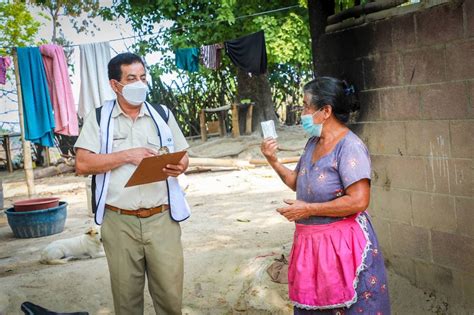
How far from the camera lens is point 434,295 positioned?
3.64 m

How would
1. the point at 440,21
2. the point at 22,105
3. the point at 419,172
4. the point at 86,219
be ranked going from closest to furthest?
Result: 1. the point at 440,21
2. the point at 419,172
3. the point at 86,219
4. the point at 22,105

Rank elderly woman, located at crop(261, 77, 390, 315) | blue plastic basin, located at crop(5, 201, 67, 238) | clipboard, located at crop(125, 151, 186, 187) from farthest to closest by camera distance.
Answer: blue plastic basin, located at crop(5, 201, 67, 238) < clipboard, located at crop(125, 151, 186, 187) < elderly woman, located at crop(261, 77, 390, 315)

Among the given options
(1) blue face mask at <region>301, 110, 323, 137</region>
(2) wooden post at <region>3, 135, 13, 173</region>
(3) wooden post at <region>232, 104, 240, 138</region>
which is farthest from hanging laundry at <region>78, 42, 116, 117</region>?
(1) blue face mask at <region>301, 110, 323, 137</region>

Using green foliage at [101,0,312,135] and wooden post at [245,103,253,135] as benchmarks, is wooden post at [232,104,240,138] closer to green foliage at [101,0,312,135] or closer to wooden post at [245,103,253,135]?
wooden post at [245,103,253,135]

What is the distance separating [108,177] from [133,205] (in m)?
0.22

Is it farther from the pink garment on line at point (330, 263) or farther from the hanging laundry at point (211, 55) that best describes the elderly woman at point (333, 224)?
the hanging laundry at point (211, 55)

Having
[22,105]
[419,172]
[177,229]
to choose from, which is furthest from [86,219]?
[419,172]

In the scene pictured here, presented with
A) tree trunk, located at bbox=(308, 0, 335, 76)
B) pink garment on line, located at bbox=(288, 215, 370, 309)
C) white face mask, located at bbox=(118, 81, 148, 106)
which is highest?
tree trunk, located at bbox=(308, 0, 335, 76)

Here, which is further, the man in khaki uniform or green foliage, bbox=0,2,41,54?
green foliage, bbox=0,2,41,54

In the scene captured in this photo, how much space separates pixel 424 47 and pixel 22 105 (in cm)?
761

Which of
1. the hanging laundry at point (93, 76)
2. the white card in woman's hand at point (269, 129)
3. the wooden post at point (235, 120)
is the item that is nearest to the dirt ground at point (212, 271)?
the white card in woman's hand at point (269, 129)

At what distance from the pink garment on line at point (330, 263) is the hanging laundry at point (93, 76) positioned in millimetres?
8031

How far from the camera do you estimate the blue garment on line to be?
9.03 metres

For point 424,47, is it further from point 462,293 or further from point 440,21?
point 462,293
